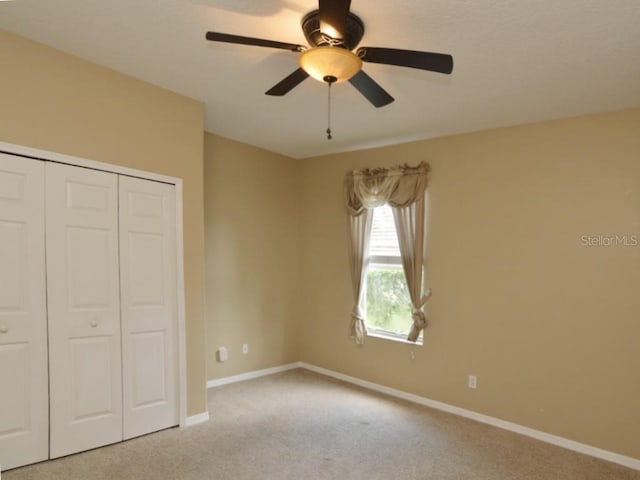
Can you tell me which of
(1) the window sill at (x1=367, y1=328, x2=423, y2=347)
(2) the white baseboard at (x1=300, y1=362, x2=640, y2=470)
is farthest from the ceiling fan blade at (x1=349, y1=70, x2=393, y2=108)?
(2) the white baseboard at (x1=300, y1=362, x2=640, y2=470)

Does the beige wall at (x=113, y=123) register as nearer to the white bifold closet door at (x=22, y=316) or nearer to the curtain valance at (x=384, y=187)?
the white bifold closet door at (x=22, y=316)

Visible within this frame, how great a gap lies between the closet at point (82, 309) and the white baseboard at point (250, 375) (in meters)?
1.09

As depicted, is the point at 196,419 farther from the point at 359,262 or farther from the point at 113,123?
the point at 113,123

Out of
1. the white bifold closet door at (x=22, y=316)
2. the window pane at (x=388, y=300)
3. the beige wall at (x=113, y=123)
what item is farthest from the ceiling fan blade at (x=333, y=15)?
the window pane at (x=388, y=300)

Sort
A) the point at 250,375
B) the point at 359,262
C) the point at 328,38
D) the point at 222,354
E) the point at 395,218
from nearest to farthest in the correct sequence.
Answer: the point at 328,38, the point at 395,218, the point at 222,354, the point at 359,262, the point at 250,375

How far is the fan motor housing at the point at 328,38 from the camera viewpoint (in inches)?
74.2

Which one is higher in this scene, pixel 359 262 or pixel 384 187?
pixel 384 187

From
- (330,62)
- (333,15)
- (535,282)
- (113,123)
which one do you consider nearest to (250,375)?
(113,123)

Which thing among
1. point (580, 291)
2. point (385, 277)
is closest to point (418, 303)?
point (385, 277)

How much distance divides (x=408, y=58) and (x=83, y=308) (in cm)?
258

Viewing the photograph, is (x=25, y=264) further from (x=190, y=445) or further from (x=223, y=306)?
(x=223, y=306)

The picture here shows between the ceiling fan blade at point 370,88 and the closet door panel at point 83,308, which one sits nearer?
the ceiling fan blade at point 370,88

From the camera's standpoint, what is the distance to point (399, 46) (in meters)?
2.27

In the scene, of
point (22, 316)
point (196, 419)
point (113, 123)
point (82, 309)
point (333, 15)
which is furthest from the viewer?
point (196, 419)
